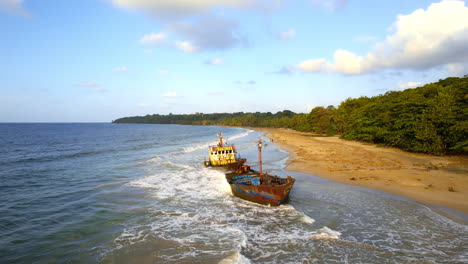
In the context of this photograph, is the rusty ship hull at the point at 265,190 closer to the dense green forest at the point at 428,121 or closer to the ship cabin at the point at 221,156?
the ship cabin at the point at 221,156

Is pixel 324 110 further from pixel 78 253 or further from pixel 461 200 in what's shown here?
pixel 78 253

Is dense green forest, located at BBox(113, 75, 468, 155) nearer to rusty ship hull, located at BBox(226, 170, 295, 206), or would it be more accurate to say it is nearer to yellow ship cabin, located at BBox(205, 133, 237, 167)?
rusty ship hull, located at BBox(226, 170, 295, 206)

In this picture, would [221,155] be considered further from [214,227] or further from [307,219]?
[307,219]

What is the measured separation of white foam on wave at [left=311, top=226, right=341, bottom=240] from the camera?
13.3 meters

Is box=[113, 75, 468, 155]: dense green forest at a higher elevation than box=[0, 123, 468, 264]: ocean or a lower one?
higher

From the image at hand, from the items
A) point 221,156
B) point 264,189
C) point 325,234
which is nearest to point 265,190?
point 264,189

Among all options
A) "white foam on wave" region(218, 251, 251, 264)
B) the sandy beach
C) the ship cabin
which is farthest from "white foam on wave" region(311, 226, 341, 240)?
the ship cabin

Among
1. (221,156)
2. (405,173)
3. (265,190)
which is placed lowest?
(405,173)

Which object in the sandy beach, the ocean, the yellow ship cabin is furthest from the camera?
the yellow ship cabin

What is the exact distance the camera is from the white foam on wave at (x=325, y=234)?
43.7ft

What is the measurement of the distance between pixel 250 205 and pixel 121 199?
1073 cm

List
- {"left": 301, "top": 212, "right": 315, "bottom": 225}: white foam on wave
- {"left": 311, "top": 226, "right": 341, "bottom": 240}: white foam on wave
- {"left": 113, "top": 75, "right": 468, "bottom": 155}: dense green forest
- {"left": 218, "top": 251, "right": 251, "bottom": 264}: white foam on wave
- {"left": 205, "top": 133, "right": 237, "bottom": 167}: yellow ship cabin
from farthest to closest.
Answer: {"left": 205, "top": 133, "right": 237, "bottom": 167}: yellow ship cabin, {"left": 113, "top": 75, "right": 468, "bottom": 155}: dense green forest, {"left": 301, "top": 212, "right": 315, "bottom": 225}: white foam on wave, {"left": 311, "top": 226, "right": 341, "bottom": 240}: white foam on wave, {"left": 218, "top": 251, "right": 251, "bottom": 264}: white foam on wave

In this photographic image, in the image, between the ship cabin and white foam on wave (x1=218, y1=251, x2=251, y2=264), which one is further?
the ship cabin

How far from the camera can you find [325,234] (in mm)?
13594
